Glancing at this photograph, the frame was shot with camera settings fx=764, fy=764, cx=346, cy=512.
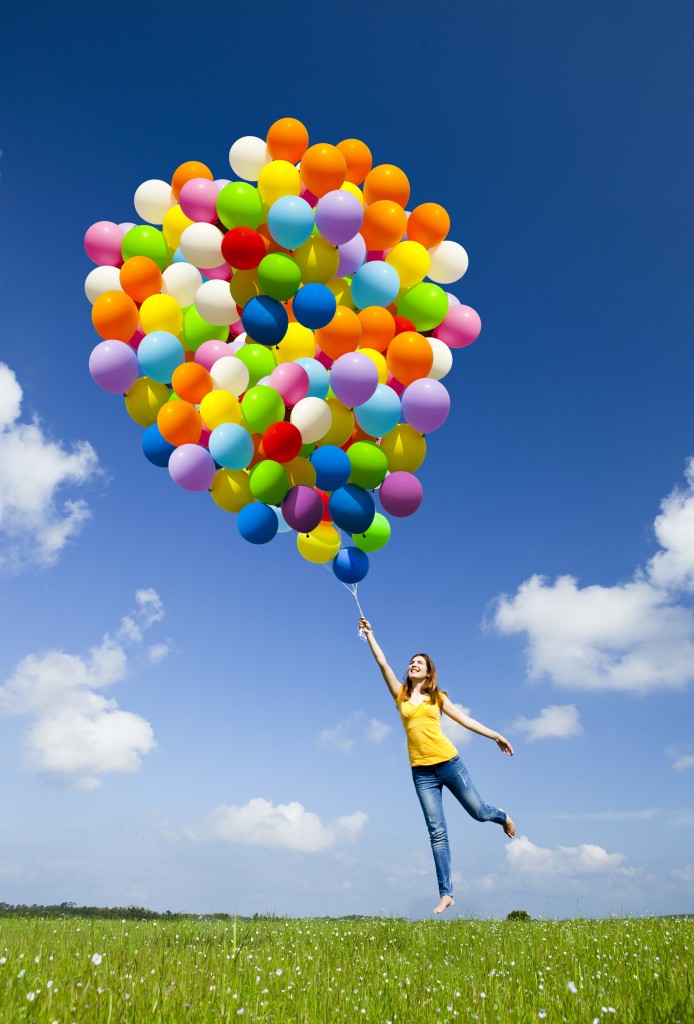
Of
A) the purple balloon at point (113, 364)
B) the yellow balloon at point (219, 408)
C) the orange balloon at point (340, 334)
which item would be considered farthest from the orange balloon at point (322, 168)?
the purple balloon at point (113, 364)

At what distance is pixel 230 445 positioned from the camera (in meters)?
7.31

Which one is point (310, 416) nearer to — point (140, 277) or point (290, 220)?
point (290, 220)

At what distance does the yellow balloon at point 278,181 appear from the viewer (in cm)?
746

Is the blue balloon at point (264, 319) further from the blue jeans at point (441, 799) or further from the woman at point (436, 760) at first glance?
the blue jeans at point (441, 799)

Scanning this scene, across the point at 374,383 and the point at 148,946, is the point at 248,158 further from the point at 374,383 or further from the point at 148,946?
the point at 148,946

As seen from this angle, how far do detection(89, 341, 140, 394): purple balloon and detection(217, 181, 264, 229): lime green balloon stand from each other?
5.48 feet

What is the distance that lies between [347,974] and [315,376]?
5.06 meters

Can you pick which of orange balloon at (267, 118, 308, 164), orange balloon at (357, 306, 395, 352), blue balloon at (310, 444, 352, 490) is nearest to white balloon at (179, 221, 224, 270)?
orange balloon at (267, 118, 308, 164)

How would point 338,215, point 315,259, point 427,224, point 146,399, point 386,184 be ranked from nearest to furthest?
point 338,215 → point 315,259 → point 386,184 → point 146,399 → point 427,224

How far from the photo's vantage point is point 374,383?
288 inches

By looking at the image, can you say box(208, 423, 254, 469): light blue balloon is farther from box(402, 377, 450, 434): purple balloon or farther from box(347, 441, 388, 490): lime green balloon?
box(402, 377, 450, 434): purple balloon

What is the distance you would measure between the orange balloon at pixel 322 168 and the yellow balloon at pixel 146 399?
2579 millimetres

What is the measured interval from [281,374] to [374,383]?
892 mm

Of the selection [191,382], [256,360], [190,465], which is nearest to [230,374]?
[256,360]
